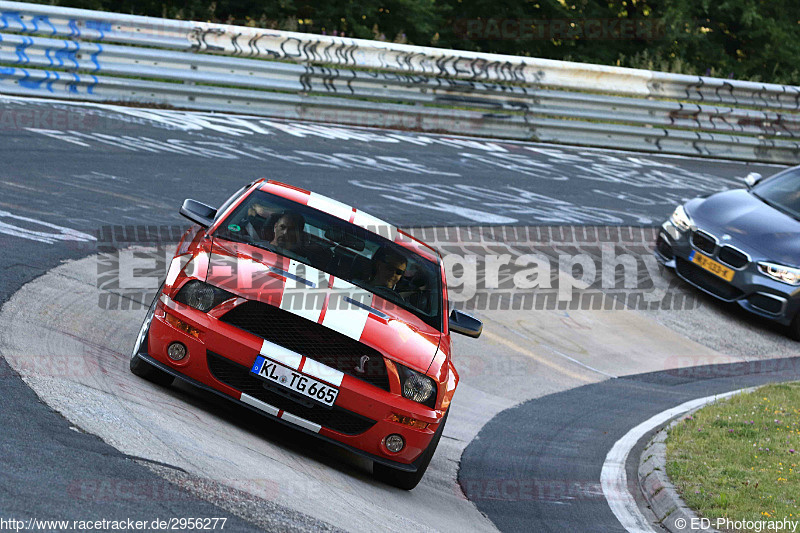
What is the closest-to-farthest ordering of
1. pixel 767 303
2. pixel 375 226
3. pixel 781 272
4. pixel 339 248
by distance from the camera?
pixel 339 248 < pixel 375 226 < pixel 781 272 < pixel 767 303

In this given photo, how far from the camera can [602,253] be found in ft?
42.0

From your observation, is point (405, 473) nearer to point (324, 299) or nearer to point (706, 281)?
point (324, 299)

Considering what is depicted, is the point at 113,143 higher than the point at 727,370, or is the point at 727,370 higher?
the point at 113,143

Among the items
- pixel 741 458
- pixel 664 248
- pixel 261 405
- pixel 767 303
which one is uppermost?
pixel 261 405

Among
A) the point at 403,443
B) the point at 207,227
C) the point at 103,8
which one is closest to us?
the point at 403,443

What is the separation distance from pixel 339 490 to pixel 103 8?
2191 cm

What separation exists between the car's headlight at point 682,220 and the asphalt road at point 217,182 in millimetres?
1624

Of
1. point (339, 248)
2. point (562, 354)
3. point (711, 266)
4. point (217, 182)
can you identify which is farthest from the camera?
point (217, 182)

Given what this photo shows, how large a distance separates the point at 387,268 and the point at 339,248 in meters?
0.34

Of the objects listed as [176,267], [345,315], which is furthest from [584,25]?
[345,315]

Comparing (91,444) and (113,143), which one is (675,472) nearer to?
(91,444)

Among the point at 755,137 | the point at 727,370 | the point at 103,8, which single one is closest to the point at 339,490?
the point at 727,370

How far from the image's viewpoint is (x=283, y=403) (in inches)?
220

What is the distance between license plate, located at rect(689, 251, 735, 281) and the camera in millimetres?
11516
